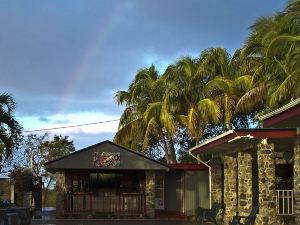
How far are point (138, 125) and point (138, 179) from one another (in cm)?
571

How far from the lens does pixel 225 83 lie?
32.7 metres

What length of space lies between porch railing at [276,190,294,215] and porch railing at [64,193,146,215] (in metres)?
8.65

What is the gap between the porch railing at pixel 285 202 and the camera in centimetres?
2131

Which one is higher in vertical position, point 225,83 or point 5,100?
point 225,83

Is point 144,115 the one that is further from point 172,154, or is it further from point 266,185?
point 266,185

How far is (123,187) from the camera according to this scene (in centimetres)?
3106

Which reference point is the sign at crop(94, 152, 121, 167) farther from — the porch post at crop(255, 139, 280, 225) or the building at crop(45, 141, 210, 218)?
the porch post at crop(255, 139, 280, 225)

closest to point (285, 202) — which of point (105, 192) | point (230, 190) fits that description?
point (230, 190)

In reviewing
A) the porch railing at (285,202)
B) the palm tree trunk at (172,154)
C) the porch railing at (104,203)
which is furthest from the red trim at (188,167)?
the porch railing at (285,202)

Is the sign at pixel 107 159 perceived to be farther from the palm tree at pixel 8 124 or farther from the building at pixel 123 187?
the palm tree at pixel 8 124

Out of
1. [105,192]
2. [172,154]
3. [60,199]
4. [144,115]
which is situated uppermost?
[144,115]

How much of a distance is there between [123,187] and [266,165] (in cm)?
1444

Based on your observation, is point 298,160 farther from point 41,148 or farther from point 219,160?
point 41,148

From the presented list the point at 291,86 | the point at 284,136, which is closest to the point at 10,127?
the point at 284,136
